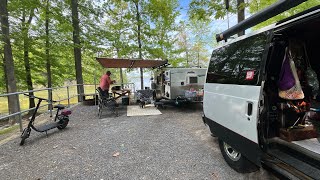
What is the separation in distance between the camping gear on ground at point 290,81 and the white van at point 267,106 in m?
0.07

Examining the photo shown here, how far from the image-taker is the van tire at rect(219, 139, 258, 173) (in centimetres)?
308

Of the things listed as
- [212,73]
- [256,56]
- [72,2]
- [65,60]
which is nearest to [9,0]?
[72,2]

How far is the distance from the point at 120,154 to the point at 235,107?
2471 mm

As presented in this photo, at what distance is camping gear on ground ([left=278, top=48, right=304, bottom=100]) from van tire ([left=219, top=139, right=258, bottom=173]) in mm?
1094

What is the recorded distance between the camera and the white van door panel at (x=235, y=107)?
2.46m

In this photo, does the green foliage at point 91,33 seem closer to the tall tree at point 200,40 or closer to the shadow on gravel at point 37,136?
the tall tree at point 200,40

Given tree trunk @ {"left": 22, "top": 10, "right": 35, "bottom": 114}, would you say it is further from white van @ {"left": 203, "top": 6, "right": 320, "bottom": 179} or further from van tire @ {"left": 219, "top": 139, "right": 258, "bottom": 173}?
white van @ {"left": 203, "top": 6, "right": 320, "bottom": 179}

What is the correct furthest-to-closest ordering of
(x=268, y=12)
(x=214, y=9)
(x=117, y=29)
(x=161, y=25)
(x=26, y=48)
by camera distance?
(x=161, y=25) < (x=117, y=29) < (x=26, y=48) < (x=214, y=9) < (x=268, y=12)

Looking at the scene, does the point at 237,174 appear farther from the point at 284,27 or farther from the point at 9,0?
the point at 9,0

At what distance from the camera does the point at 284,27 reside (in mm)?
2260

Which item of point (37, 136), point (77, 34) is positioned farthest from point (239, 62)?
point (77, 34)

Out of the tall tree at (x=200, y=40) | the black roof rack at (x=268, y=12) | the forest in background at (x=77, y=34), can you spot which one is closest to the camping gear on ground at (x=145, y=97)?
the forest in background at (x=77, y=34)

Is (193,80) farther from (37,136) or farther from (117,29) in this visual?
(117,29)

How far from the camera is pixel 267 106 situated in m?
2.65
